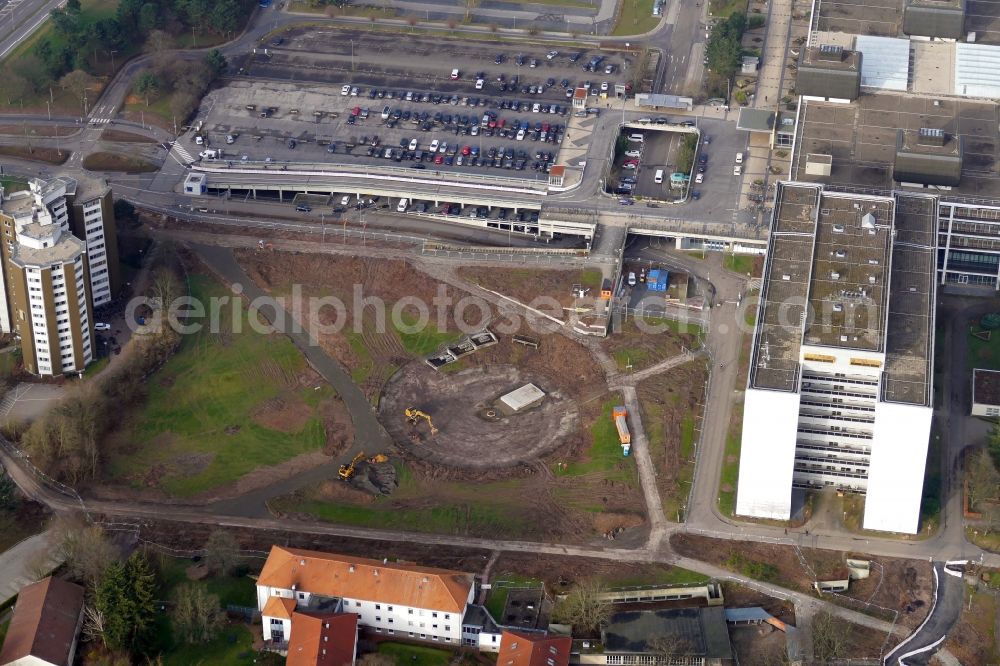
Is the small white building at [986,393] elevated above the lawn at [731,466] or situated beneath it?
elevated above

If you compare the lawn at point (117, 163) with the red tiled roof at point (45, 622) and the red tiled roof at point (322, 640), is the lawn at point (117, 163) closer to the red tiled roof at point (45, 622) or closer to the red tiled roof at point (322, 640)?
the red tiled roof at point (45, 622)

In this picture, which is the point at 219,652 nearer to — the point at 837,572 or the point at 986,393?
the point at 837,572

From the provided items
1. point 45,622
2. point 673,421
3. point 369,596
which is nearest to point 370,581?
point 369,596

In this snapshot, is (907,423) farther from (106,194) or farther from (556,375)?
(106,194)

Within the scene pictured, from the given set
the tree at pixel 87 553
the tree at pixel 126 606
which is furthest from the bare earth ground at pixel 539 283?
the tree at pixel 126 606

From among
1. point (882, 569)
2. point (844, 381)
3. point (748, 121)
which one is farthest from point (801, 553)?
point (748, 121)

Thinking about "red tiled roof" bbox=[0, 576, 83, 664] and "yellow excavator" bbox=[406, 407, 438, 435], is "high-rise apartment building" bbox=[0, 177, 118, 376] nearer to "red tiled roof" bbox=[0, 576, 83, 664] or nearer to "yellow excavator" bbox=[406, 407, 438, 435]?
"red tiled roof" bbox=[0, 576, 83, 664]
